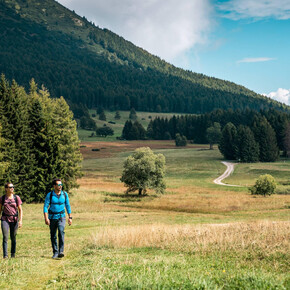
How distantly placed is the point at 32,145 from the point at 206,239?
38.3 m

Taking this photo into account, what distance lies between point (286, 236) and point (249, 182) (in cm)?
6640

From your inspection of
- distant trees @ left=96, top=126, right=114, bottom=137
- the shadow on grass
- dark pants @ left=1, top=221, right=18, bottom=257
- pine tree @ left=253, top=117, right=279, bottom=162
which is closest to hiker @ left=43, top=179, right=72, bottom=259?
dark pants @ left=1, top=221, right=18, bottom=257

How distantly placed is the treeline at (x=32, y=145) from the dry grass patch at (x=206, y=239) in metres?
28.7

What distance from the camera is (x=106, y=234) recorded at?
1453 centimetres

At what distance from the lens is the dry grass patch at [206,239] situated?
39.3 ft

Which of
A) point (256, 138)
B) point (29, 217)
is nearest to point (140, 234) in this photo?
point (29, 217)

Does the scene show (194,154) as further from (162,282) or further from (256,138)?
(162,282)

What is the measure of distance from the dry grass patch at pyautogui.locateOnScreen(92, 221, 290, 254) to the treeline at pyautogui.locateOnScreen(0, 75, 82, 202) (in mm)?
28693

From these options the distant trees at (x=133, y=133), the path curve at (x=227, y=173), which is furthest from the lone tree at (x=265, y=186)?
the distant trees at (x=133, y=133)

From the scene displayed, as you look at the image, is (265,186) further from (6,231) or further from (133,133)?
(133,133)

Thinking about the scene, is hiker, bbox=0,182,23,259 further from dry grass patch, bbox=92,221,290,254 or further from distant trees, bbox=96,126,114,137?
distant trees, bbox=96,126,114,137

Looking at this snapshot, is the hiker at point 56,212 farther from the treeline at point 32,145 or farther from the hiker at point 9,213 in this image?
the treeline at point 32,145

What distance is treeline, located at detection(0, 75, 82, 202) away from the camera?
4144 cm

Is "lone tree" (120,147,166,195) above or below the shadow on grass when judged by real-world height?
above
